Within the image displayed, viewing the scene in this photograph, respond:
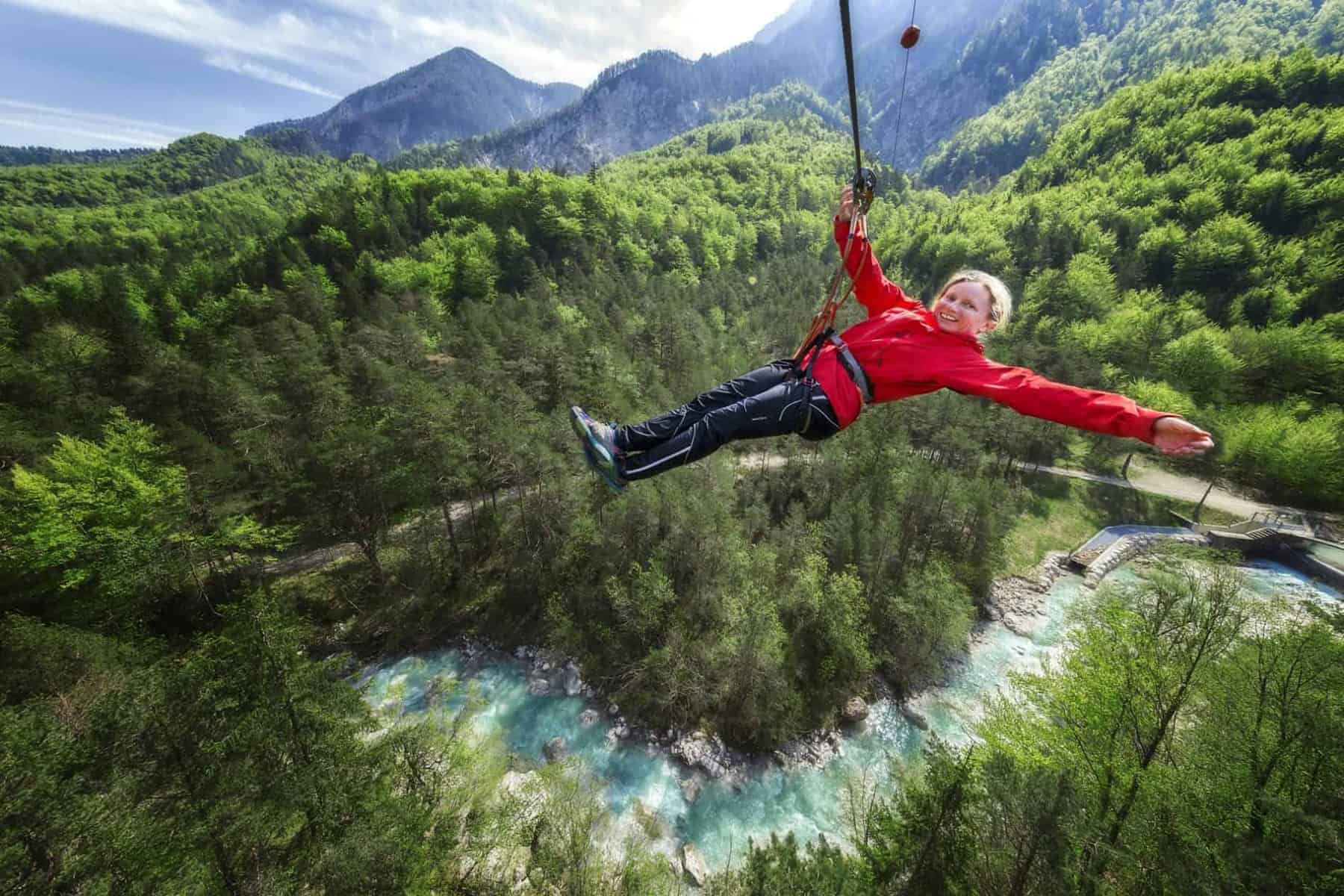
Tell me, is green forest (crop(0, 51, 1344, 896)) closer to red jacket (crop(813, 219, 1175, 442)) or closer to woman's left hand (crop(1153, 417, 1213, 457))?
woman's left hand (crop(1153, 417, 1213, 457))

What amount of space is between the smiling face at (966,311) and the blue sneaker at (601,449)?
11.7 ft

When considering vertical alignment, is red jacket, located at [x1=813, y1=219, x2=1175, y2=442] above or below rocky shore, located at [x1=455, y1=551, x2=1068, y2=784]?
above

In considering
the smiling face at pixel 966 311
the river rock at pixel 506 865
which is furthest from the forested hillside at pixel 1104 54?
the river rock at pixel 506 865

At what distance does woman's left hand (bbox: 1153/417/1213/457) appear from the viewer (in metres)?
3.11

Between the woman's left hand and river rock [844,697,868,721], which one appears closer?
the woman's left hand

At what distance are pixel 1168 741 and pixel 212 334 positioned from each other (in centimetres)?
5616

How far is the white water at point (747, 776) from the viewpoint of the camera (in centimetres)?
1769

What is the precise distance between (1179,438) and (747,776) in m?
20.6

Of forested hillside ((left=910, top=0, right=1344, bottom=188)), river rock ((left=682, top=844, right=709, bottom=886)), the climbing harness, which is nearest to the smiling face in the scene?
the climbing harness

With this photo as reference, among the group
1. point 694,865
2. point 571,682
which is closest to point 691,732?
point 694,865

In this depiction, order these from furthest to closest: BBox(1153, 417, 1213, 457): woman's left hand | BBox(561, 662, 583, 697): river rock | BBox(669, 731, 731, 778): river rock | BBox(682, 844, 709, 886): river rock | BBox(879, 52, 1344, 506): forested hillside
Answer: BBox(879, 52, 1344, 506): forested hillside → BBox(561, 662, 583, 697): river rock → BBox(669, 731, 731, 778): river rock → BBox(682, 844, 709, 886): river rock → BBox(1153, 417, 1213, 457): woman's left hand

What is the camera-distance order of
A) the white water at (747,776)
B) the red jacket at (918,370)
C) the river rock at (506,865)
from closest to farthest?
the red jacket at (918,370) → the river rock at (506,865) → the white water at (747,776)

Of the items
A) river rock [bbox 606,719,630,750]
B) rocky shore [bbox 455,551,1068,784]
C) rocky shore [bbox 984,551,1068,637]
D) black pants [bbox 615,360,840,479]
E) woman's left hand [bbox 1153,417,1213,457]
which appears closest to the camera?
Answer: woman's left hand [bbox 1153,417,1213,457]

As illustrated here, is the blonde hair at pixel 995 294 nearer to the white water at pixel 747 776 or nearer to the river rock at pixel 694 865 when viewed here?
the white water at pixel 747 776
